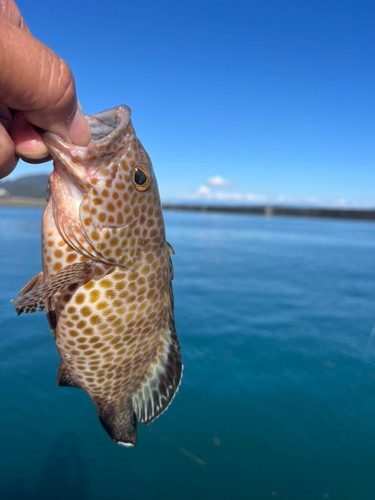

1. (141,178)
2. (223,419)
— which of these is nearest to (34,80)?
(141,178)

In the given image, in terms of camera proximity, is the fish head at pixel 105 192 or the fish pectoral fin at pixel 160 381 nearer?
the fish head at pixel 105 192

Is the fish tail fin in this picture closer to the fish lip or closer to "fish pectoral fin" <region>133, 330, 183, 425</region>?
"fish pectoral fin" <region>133, 330, 183, 425</region>

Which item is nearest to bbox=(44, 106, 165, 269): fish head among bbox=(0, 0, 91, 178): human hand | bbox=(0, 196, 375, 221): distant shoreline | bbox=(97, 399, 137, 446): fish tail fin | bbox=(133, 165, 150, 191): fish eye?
bbox=(133, 165, 150, 191): fish eye

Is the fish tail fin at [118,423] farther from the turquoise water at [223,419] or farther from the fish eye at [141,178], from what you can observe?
the fish eye at [141,178]

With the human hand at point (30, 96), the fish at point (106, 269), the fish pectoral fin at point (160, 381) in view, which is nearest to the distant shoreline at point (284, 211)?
the fish pectoral fin at point (160, 381)

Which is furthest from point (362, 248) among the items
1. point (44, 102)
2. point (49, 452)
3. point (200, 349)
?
point (44, 102)

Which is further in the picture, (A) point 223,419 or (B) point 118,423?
(A) point 223,419

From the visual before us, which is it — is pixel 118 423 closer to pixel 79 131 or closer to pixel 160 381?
pixel 160 381
